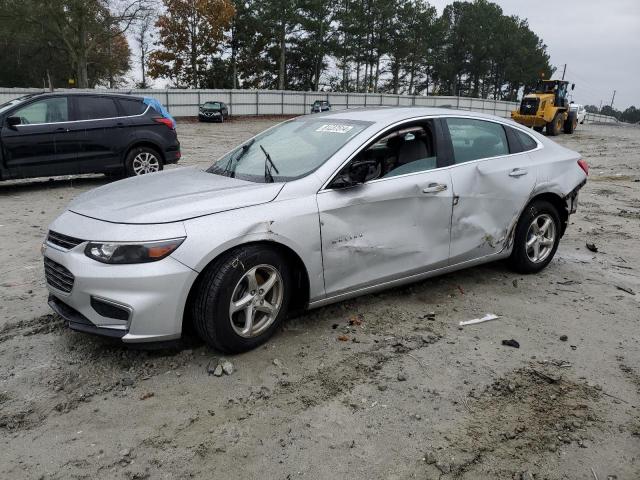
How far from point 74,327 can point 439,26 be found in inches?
2305

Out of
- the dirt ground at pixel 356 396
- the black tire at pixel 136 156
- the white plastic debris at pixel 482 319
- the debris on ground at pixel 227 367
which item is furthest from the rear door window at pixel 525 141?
the black tire at pixel 136 156

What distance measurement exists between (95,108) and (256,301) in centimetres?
733

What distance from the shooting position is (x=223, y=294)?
3.21m

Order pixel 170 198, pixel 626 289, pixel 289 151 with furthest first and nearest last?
pixel 626 289 < pixel 289 151 < pixel 170 198

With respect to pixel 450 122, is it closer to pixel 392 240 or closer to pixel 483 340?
pixel 392 240

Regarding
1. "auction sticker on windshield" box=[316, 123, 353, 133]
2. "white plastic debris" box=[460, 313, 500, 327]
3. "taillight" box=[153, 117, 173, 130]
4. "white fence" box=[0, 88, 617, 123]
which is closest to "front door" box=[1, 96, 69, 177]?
"taillight" box=[153, 117, 173, 130]

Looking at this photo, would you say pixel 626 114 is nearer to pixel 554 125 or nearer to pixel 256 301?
pixel 554 125

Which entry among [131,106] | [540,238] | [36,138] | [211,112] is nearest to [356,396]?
[540,238]

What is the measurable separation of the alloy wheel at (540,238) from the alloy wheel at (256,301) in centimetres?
269

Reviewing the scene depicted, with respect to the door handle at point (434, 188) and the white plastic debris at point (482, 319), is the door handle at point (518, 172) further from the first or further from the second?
the white plastic debris at point (482, 319)

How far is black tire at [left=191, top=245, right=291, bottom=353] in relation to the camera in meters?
3.20

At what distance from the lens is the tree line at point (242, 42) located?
116 feet

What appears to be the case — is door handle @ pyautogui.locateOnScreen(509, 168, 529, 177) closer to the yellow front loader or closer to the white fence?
the yellow front loader

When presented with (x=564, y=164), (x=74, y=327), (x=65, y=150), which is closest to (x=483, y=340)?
(x=564, y=164)
